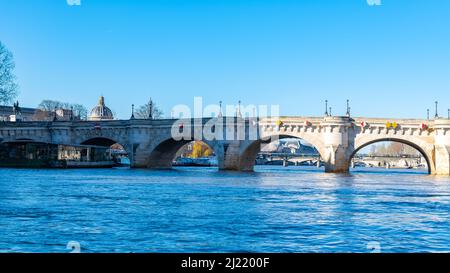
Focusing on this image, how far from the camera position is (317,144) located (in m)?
71.8

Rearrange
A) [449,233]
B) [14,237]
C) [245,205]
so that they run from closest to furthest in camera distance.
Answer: [14,237], [449,233], [245,205]

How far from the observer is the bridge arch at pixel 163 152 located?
81.4 m

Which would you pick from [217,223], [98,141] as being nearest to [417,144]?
[98,141]

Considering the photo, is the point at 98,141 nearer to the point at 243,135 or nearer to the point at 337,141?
the point at 243,135

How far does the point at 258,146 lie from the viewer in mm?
80188

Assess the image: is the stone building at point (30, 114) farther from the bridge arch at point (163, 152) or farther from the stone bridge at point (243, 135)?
the bridge arch at point (163, 152)

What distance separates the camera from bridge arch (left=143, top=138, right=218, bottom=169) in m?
81.4

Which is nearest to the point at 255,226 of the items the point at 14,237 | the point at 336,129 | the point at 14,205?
the point at 14,237

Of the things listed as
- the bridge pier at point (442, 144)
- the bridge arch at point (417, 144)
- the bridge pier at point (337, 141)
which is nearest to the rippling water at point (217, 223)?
the bridge pier at point (442, 144)

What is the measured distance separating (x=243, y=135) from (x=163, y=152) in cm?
1586

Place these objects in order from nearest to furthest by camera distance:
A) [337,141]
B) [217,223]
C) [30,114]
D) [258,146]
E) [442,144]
Result: [217,223] → [442,144] → [337,141] → [258,146] → [30,114]

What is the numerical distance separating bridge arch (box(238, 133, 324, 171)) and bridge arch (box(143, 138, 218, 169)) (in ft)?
11.5
